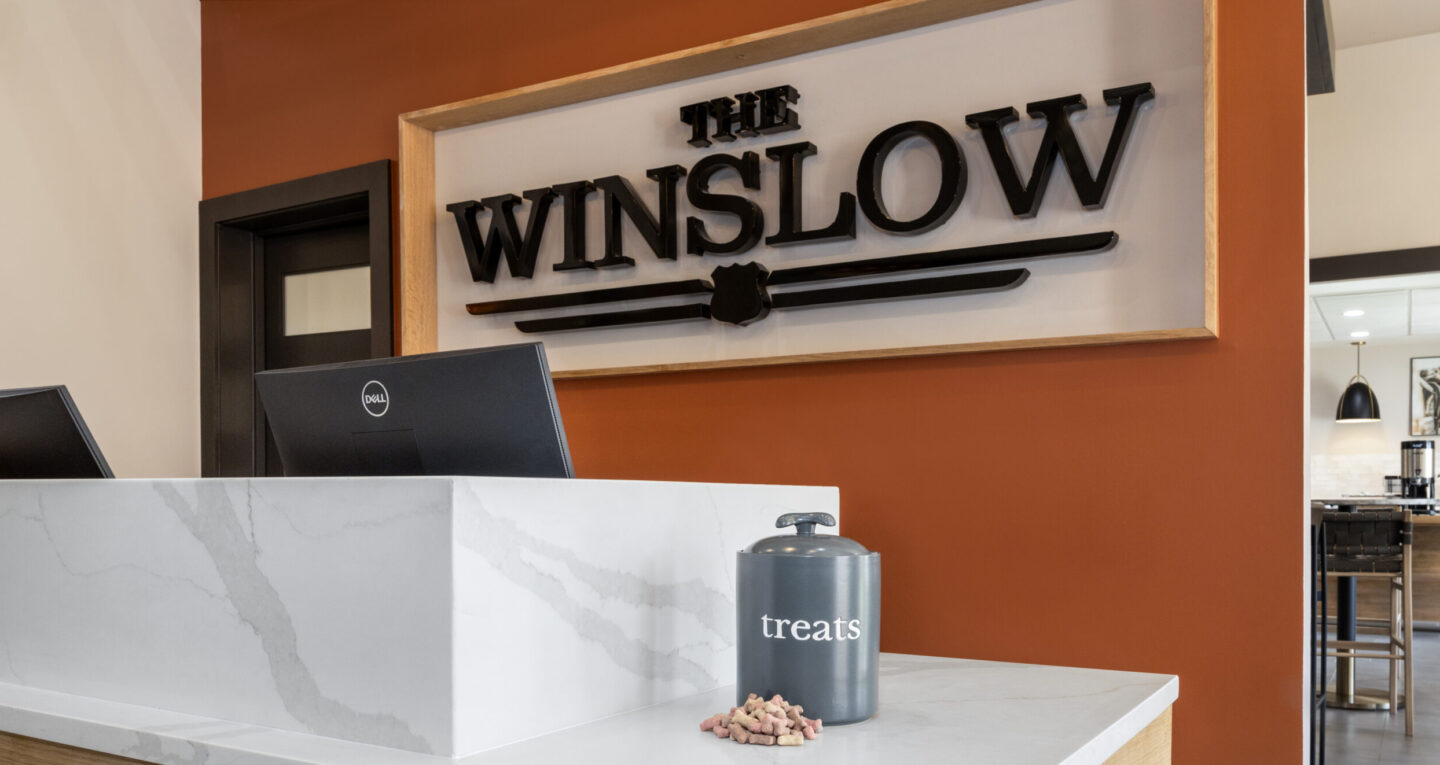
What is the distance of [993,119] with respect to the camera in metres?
2.01

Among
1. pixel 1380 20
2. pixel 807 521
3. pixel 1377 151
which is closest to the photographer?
pixel 807 521

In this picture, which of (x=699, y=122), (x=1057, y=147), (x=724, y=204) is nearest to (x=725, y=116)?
(x=699, y=122)

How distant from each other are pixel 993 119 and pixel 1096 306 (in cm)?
40

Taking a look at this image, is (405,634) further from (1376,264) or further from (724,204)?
(1376,264)

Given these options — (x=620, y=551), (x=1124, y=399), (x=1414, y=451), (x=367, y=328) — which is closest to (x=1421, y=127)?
(x=1414, y=451)

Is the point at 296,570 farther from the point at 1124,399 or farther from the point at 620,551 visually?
the point at 1124,399

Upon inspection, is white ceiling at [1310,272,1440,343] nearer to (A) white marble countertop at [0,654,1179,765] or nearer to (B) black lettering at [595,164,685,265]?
(B) black lettering at [595,164,685,265]

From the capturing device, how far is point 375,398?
137cm

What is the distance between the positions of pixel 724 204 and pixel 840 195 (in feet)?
0.88

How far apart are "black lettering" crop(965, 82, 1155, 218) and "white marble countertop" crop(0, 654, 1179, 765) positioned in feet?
2.93

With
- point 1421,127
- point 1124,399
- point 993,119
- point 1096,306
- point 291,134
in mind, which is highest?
point 1421,127

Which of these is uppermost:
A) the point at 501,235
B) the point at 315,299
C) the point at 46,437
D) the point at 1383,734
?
the point at 501,235

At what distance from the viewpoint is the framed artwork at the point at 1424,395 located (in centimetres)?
956

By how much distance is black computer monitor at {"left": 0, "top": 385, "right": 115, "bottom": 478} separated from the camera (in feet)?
4.95
